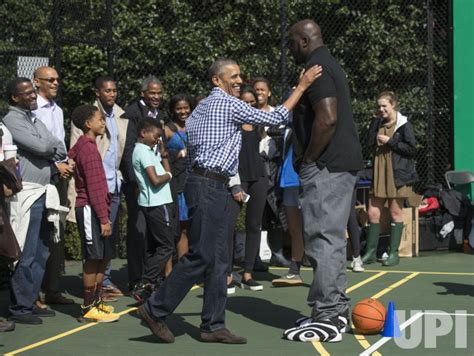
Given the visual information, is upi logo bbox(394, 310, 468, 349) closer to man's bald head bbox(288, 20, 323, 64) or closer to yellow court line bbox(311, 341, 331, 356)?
yellow court line bbox(311, 341, 331, 356)

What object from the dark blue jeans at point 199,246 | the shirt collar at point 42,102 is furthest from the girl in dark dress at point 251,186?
the dark blue jeans at point 199,246

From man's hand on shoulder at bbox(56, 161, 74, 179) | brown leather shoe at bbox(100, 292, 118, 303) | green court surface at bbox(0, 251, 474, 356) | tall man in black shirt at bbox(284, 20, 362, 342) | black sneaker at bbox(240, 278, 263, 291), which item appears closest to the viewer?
green court surface at bbox(0, 251, 474, 356)

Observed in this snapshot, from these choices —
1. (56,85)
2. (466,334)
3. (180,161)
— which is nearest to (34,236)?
(56,85)

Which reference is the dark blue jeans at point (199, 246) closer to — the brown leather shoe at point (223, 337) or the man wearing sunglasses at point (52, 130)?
the brown leather shoe at point (223, 337)

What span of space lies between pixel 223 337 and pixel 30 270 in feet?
6.05

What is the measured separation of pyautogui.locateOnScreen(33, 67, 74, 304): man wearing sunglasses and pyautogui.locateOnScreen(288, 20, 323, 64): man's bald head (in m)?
2.27

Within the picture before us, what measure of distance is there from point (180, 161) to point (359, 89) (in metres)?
5.82

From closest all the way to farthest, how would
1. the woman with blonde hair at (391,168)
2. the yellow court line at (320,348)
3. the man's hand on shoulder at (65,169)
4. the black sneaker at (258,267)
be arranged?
the yellow court line at (320,348)
the man's hand on shoulder at (65,169)
the black sneaker at (258,267)
the woman with blonde hair at (391,168)

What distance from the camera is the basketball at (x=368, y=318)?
26.2 ft

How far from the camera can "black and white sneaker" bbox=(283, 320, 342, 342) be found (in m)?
7.82

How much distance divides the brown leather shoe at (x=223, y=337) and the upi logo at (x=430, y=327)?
1.15m

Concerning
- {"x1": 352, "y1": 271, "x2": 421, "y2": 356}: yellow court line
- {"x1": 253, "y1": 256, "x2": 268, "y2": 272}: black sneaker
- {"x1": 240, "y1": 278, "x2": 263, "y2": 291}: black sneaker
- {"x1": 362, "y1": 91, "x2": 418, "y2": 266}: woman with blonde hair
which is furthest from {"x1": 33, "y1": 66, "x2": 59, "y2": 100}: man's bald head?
{"x1": 362, "y1": 91, "x2": 418, "y2": 266}: woman with blonde hair

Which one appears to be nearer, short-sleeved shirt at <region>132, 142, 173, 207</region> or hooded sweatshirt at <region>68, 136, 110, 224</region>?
hooded sweatshirt at <region>68, 136, 110, 224</region>

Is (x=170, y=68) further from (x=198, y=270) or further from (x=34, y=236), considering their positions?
(x=198, y=270)
